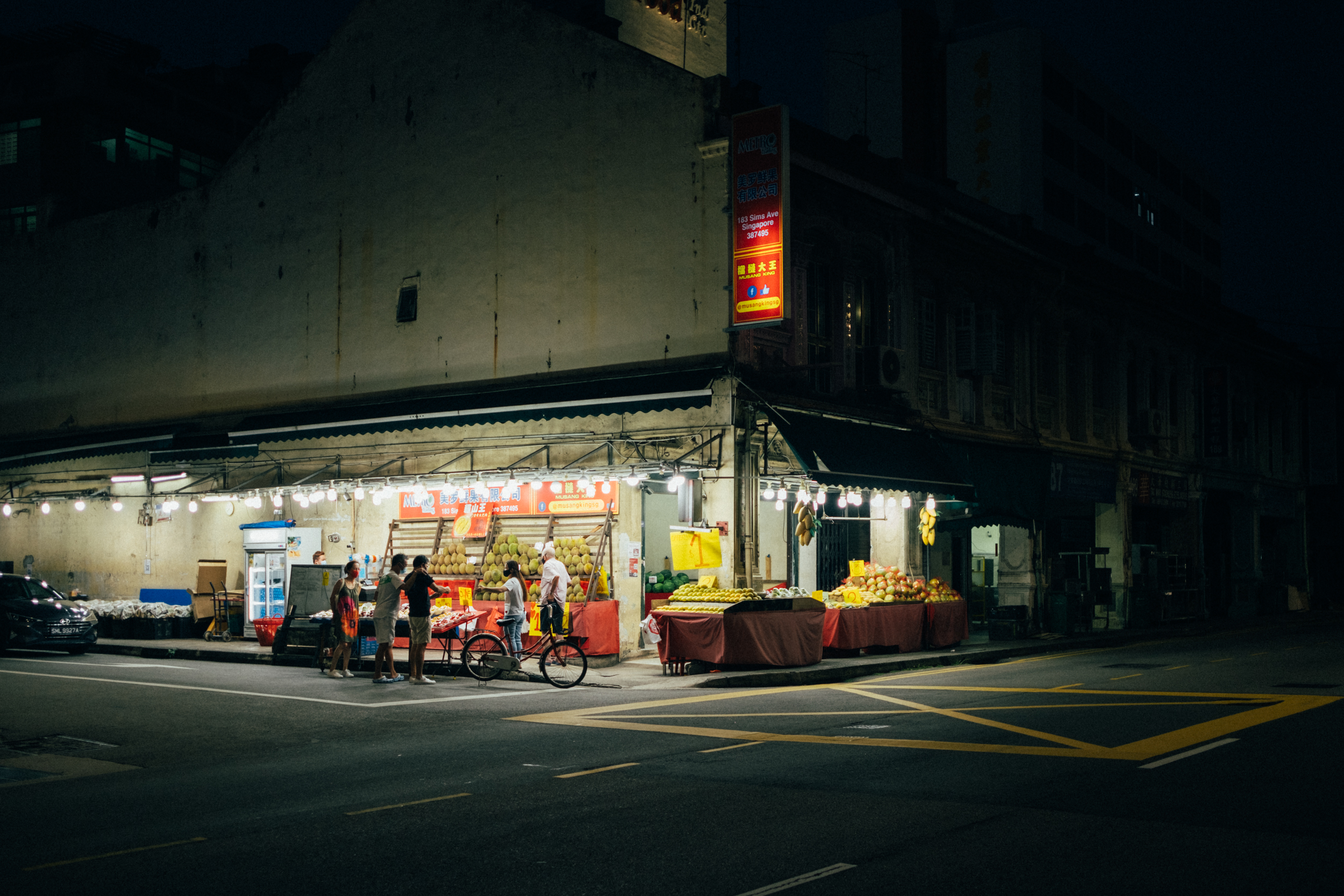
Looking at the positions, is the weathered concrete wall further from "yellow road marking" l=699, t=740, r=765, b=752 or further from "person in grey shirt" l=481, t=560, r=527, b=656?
"yellow road marking" l=699, t=740, r=765, b=752

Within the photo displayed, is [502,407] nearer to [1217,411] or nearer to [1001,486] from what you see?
[1001,486]

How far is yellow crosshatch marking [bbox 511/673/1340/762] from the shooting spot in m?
10.6

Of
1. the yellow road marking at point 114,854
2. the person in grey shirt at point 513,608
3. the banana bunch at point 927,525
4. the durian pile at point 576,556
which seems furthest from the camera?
the banana bunch at point 927,525

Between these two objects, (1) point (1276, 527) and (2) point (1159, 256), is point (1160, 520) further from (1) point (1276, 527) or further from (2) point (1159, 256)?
(2) point (1159, 256)

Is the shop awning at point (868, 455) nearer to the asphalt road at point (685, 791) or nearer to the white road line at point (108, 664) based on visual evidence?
the asphalt road at point (685, 791)

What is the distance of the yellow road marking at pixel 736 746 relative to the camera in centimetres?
1081

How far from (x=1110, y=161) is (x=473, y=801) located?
68.4 metres

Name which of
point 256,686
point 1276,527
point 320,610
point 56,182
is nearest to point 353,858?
point 256,686

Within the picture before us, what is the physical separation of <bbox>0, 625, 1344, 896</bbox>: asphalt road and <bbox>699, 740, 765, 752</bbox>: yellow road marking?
6 centimetres

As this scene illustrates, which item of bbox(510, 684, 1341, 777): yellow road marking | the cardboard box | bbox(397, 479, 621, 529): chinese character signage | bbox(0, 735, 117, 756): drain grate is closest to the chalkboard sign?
bbox(397, 479, 621, 529): chinese character signage

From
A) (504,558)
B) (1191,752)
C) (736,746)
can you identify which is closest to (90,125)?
(504,558)

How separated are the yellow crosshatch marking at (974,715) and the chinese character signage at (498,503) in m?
5.64

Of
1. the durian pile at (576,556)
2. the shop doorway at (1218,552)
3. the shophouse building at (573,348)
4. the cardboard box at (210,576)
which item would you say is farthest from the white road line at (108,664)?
the shop doorway at (1218,552)

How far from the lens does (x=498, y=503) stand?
22.4 m
